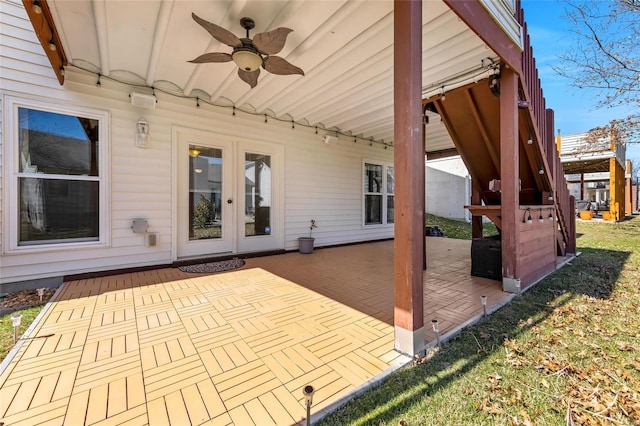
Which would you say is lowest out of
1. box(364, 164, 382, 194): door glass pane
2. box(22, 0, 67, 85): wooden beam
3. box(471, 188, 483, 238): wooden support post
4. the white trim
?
box(471, 188, 483, 238): wooden support post

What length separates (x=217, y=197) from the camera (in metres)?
4.92

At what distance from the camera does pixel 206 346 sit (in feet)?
6.79

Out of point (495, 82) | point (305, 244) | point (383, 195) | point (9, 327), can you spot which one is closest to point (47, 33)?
point (9, 327)

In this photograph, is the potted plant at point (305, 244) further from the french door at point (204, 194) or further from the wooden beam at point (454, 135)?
the wooden beam at point (454, 135)

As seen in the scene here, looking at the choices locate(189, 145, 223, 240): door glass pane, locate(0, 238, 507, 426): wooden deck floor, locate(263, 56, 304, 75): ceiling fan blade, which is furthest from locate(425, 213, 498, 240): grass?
locate(263, 56, 304, 75): ceiling fan blade

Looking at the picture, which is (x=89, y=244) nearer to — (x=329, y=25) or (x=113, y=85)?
(x=113, y=85)

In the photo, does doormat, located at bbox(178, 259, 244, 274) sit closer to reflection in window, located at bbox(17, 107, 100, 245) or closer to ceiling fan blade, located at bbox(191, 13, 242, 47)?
reflection in window, located at bbox(17, 107, 100, 245)

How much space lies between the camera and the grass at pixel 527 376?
140 centimetres

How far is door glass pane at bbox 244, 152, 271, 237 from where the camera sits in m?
→ 5.30

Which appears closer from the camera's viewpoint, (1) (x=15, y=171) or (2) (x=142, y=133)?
(1) (x=15, y=171)

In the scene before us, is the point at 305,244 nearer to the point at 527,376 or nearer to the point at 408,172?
the point at 408,172

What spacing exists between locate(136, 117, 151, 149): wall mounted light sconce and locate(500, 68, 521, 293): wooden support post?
4.88 m

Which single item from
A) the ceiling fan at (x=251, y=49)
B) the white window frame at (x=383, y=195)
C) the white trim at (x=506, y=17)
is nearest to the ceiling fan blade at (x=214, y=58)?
the ceiling fan at (x=251, y=49)

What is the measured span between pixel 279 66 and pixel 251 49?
43cm
